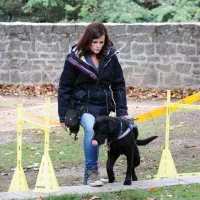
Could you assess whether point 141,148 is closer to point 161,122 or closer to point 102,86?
point 161,122

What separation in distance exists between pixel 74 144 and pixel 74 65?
12.0 ft

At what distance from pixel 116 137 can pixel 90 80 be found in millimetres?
650

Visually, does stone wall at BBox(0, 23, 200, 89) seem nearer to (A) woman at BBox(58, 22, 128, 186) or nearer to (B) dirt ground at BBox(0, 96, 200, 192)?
(B) dirt ground at BBox(0, 96, 200, 192)

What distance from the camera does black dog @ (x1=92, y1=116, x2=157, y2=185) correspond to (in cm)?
643

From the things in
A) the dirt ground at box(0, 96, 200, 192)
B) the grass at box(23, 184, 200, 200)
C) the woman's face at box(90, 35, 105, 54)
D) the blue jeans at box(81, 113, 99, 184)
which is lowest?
the dirt ground at box(0, 96, 200, 192)

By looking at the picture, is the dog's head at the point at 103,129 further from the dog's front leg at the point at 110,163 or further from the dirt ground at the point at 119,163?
the dirt ground at the point at 119,163

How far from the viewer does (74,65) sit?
6789 mm

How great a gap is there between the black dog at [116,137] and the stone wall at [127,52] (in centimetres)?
894

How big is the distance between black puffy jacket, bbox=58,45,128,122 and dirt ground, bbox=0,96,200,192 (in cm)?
149

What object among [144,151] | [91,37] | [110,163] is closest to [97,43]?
[91,37]

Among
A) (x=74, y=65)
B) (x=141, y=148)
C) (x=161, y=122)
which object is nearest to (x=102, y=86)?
(x=74, y=65)

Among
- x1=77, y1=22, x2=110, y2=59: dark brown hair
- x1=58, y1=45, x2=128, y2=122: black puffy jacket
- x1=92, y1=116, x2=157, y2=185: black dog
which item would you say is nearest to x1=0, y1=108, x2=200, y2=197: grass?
x1=92, y1=116, x2=157, y2=185: black dog

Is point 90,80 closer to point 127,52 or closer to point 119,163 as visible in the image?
point 119,163

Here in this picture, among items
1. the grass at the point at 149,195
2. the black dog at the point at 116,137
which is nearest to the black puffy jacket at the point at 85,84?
the black dog at the point at 116,137
